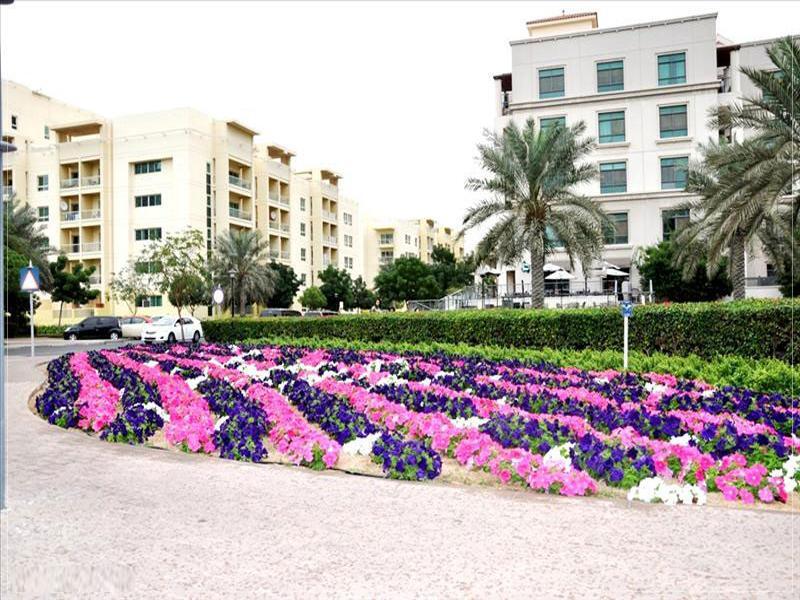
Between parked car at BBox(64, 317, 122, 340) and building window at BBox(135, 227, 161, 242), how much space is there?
1503 cm

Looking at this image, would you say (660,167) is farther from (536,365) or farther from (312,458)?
(312,458)

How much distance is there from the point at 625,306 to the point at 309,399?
271 inches

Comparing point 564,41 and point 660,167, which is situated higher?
point 564,41

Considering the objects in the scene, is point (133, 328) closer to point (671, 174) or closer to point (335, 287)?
point (335, 287)

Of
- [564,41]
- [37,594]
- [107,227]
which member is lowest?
[37,594]

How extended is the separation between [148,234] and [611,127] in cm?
3551

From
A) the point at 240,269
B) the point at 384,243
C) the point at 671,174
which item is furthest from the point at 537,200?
the point at 384,243

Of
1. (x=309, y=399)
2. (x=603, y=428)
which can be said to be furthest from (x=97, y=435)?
(x=603, y=428)

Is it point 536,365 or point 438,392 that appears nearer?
point 438,392

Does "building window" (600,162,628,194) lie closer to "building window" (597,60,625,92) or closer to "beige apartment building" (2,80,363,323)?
"building window" (597,60,625,92)

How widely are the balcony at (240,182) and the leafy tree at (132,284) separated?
1199 centimetres

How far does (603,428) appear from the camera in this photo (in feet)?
25.3

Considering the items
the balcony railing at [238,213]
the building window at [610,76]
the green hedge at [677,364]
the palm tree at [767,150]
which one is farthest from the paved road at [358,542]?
the balcony railing at [238,213]

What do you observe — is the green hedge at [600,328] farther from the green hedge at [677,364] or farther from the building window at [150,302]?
the building window at [150,302]
